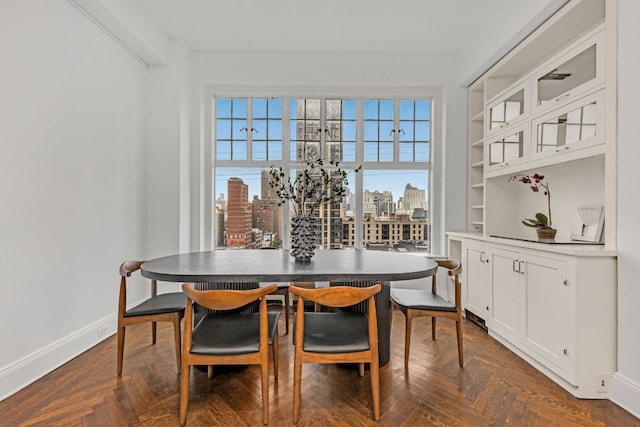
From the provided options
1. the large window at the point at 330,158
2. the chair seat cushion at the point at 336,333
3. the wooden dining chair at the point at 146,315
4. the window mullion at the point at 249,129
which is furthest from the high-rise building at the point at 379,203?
the wooden dining chair at the point at 146,315

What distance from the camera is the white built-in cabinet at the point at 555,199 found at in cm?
208

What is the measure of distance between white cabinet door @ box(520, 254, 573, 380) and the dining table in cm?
82

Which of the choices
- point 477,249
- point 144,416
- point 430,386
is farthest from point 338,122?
point 144,416

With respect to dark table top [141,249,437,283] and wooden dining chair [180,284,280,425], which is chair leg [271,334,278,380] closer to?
wooden dining chair [180,284,280,425]

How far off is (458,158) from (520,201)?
945 mm

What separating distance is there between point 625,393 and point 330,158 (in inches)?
133

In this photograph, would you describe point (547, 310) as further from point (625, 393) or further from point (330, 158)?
point (330, 158)

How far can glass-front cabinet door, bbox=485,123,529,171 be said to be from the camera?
2979 millimetres

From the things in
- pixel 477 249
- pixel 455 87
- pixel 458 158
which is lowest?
pixel 477 249

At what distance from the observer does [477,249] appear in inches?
133

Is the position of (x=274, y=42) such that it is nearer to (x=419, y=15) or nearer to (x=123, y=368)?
(x=419, y=15)

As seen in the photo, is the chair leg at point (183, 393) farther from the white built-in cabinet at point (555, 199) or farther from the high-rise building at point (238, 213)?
the high-rise building at point (238, 213)

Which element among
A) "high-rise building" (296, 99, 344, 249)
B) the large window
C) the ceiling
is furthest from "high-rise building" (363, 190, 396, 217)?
the ceiling

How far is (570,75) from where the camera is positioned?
8.05 feet
